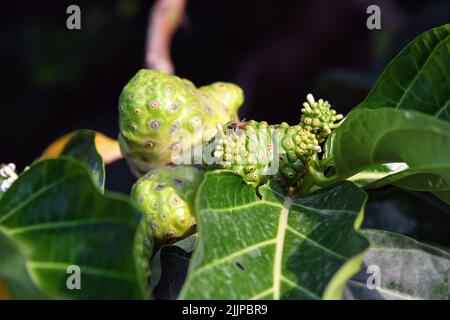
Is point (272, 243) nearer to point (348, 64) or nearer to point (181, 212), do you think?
point (181, 212)

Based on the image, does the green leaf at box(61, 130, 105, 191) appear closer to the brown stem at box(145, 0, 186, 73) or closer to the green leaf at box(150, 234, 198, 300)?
the green leaf at box(150, 234, 198, 300)

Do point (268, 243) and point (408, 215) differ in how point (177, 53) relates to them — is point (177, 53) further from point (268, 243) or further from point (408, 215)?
point (268, 243)

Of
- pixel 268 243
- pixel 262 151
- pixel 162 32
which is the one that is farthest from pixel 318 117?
pixel 162 32

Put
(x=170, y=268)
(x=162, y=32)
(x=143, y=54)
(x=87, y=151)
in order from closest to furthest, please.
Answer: (x=170, y=268) → (x=87, y=151) → (x=162, y=32) → (x=143, y=54)

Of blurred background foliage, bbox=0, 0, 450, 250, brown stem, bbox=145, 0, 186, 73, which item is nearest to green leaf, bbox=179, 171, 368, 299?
brown stem, bbox=145, 0, 186, 73

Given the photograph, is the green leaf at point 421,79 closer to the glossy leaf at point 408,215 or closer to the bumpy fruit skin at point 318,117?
the bumpy fruit skin at point 318,117
